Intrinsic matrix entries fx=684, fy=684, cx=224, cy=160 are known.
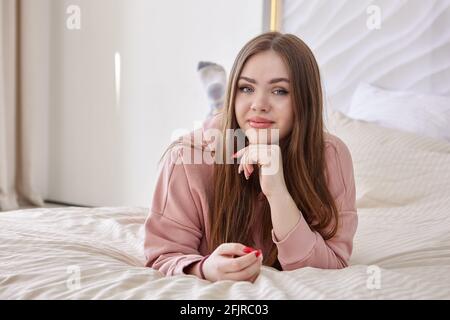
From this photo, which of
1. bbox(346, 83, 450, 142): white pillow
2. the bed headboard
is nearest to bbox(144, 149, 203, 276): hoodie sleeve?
bbox(346, 83, 450, 142): white pillow

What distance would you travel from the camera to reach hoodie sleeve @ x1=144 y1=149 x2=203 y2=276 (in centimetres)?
134

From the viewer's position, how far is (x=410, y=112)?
8.64 ft

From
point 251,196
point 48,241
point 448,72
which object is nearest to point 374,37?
point 448,72

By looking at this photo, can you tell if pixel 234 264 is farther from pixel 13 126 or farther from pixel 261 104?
pixel 13 126

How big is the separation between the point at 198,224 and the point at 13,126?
3.04 meters

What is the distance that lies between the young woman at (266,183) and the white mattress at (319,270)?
78mm

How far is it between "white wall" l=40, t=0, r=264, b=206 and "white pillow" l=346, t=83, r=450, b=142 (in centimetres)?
92

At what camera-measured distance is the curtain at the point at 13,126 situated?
404cm

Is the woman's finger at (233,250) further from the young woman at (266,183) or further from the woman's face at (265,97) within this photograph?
the woman's face at (265,97)

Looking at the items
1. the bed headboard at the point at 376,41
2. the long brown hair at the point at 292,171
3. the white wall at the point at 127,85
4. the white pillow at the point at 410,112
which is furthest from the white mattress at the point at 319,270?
the white wall at the point at 127,85

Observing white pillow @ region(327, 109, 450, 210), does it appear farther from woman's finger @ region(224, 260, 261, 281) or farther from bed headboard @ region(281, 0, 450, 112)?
woman's finger @ region(224, 260, 261, 281)

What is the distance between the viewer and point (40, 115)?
4340mm

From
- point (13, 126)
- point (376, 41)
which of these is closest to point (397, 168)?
point (376, 41)
